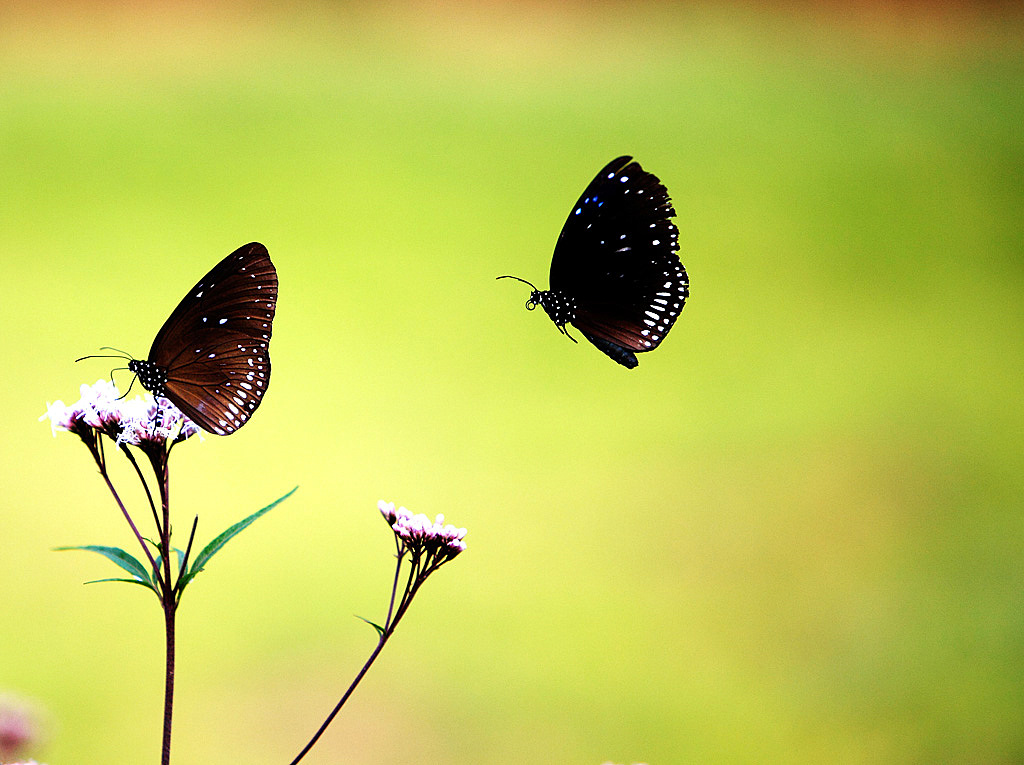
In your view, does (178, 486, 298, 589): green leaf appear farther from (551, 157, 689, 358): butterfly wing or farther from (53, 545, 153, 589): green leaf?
(551, 157, 689, 358): butterfly wing

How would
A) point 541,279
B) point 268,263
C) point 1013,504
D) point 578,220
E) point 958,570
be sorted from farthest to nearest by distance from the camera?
point 541,279 < point 1013,504 < point 958,570 < point 578,220 < point 268,263

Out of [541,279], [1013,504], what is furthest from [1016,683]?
[541,279]

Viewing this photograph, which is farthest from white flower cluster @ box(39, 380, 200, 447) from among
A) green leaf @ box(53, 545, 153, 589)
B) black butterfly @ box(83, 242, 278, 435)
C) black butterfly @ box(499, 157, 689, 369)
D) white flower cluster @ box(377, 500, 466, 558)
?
black butterfly @ box(499, 157, 689, 369)

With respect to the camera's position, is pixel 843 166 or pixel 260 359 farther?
pixel 843 166

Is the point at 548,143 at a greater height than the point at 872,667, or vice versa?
the point at 548,143

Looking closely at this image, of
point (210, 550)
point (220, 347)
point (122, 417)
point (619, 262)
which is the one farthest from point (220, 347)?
point (619, 262)

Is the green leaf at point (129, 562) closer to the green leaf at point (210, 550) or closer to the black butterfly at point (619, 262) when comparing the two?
the green leaf at point (210, 550)

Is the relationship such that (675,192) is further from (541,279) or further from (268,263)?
(268,263)
